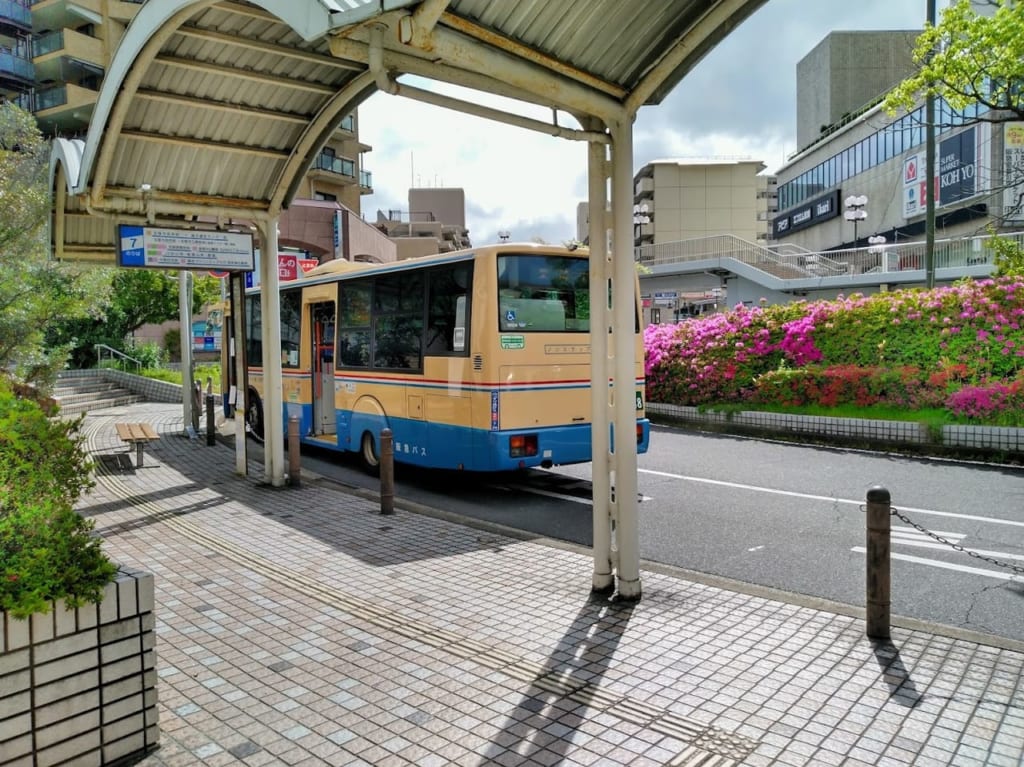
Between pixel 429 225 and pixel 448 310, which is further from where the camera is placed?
pixel 429 225

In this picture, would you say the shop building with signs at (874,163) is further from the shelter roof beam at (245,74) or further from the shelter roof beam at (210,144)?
the shelter roof beam at (245,74)

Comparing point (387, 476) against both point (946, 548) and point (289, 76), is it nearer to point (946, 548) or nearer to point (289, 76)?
point (289, 76)

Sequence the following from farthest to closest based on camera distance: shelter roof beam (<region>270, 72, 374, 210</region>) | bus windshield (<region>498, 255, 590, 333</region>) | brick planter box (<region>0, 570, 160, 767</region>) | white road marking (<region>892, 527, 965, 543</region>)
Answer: bus windshield (<region>498, 255, 590, 333</region>)
shelter roof beam (<region>270, 72, 374, 210</region>)
white road marking (<region>892, 527, 965, 543</region>)
brick planter box (<region>0, 570, 160, 767</region>)

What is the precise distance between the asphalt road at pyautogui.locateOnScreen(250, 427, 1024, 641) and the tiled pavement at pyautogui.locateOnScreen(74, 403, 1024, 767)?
0.95 metres

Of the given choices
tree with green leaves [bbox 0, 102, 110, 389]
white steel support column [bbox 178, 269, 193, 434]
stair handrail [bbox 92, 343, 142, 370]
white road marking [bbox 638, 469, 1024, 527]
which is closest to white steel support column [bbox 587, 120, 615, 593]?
white road marking [bbox 638, 469, 1024, 527]

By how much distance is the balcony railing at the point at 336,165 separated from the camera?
44938mm

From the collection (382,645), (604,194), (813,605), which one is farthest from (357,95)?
(813,605)

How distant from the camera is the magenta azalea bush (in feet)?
41.7

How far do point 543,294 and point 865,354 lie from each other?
Answer: 27.4ft

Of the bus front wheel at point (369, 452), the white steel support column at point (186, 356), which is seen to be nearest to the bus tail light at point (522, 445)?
the bus front wheel at point (369, 452)

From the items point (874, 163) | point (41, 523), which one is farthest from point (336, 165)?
point (41, 523)

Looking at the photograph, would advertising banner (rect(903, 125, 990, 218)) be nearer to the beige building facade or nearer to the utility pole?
the utility pole

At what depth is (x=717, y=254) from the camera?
39.6 metres

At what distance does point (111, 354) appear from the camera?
94.4 feet
